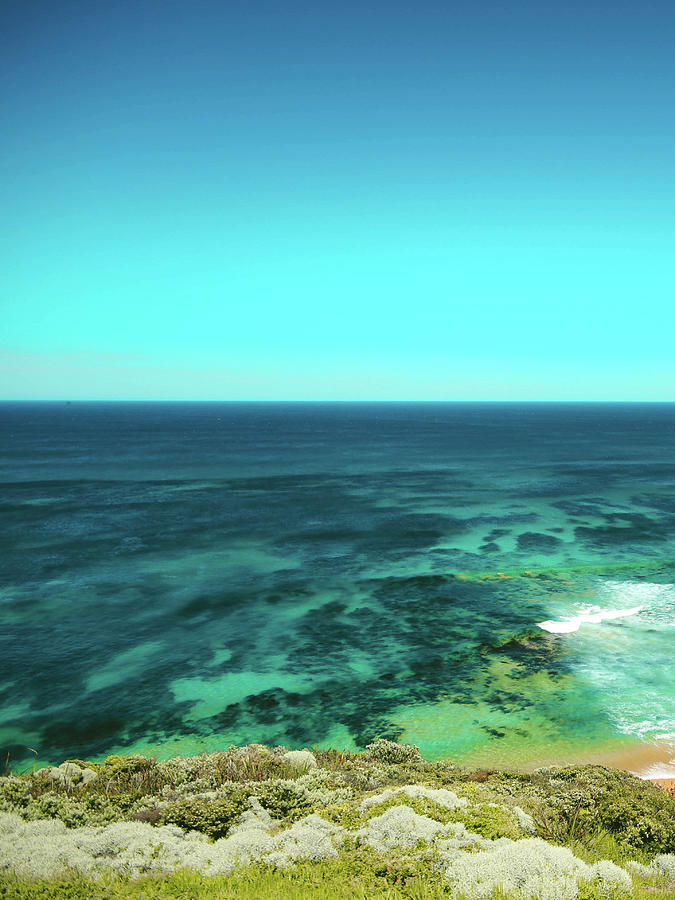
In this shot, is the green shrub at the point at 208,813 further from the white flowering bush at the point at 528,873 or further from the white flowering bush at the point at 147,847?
the white flowering bush at the point at 528,873

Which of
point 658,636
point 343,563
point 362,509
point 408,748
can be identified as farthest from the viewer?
point 362,509

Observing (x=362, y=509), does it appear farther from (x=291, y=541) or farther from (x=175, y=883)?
(x=175, y=883)

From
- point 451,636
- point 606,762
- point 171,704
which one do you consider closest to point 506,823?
point 606,762

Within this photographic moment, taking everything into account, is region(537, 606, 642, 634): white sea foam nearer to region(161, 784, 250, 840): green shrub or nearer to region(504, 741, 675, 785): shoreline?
region(504, 741, 675, 785): shoreline

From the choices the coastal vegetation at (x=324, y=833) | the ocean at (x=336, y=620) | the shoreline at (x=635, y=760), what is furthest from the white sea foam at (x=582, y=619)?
the coastal vegetation at (x=324, y=833)

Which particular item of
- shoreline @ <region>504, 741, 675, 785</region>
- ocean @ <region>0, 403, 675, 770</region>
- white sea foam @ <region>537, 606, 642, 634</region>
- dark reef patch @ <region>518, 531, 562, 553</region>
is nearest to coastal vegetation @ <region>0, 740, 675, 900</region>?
shoreline @ <region>504, 741, 675, 785</region>

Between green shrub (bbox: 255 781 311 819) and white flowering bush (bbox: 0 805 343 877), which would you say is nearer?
white flowering bush (bbox: 0 805 343 877)

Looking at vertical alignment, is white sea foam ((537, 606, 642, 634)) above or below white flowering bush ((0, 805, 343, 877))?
below
